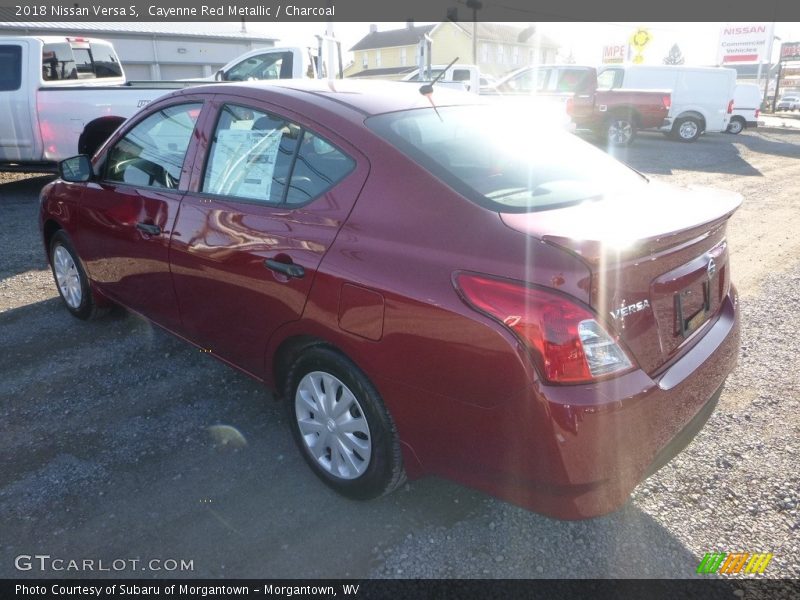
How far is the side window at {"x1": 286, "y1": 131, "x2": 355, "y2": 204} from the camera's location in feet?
8.62

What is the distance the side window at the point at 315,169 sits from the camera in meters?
2.63

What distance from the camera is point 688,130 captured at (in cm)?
1931

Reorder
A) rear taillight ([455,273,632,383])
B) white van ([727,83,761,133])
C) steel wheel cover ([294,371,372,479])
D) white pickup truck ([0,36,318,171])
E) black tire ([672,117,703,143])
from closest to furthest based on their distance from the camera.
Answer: rear taillight ([455,273,632,383]) < steel wheel cover ([294,371,372,479]) < white pickup truck ([0,36,318,171]) < black tire ([672,117,703,143]) < white van ([727,83,761,133])

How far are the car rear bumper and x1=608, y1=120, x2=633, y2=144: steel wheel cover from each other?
16.8m

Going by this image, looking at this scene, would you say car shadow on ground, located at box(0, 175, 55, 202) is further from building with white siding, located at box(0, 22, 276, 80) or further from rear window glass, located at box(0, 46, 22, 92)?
building with white siding, located at box(0, 22, 276, 80)

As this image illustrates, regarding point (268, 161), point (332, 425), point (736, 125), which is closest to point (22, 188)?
point (268, 161)

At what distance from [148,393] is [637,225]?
9.45 feet

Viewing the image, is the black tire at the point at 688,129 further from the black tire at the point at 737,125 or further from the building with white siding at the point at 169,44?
the building with white siding at the point at 169,44

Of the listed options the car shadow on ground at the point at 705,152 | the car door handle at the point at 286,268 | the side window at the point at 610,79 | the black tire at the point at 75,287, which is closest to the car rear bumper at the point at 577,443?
the car door handle at the point at 286,268

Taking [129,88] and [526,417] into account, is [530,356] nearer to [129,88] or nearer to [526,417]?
[526,417]

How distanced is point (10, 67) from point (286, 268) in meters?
8.75

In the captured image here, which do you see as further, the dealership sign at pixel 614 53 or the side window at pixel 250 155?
the dealership sign at pixel 614 53

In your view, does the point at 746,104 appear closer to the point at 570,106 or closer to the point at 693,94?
the point at 693,94

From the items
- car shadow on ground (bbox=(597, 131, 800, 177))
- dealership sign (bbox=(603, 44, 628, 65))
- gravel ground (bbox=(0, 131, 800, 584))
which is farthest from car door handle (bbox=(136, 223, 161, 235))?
dealership sign (bbox=(603, 44, 628, 65))
